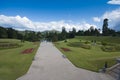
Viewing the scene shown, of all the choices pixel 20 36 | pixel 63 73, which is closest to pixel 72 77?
pixel 63 73

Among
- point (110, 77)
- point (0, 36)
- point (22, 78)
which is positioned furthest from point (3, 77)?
point (0, 36)

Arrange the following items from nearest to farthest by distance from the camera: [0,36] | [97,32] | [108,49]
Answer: [108,49] → [0,36] → [97,32]

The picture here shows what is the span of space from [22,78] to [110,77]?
7526 mm

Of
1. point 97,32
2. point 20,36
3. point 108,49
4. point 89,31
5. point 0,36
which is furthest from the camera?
point 89,31

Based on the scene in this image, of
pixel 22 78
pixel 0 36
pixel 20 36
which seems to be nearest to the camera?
pixel 22 78

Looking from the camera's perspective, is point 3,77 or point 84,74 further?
point 84,74

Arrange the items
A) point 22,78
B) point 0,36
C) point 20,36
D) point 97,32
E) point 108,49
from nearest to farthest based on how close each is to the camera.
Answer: point 22,78, point 108,49, point 0,36, point 20,36, point 97,32

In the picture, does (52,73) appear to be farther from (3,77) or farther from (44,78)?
(3,77)

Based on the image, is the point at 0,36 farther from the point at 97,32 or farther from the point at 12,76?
the point at 12,76

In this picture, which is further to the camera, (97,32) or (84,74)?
(97,32)

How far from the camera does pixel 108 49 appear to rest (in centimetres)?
3341

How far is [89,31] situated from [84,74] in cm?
9923

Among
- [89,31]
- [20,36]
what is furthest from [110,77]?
[89,31]

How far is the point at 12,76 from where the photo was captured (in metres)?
12.7
